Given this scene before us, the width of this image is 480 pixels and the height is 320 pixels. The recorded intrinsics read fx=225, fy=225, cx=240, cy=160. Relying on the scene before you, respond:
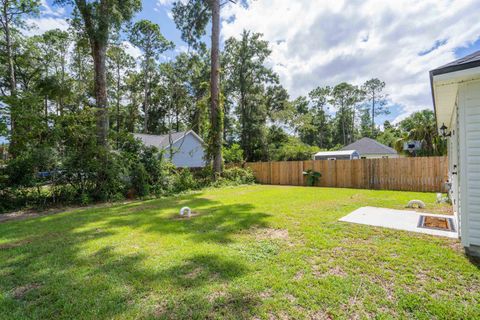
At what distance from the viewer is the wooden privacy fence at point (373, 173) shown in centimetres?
927

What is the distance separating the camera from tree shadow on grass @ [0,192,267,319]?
2.04 metres

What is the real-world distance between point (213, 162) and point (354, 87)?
31904mm

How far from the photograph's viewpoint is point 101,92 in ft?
30.2

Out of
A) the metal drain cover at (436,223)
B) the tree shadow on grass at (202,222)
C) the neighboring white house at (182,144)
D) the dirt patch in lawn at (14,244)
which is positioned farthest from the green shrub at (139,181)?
the metal drain cover at (436,223)

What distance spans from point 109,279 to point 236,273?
57.2 inches

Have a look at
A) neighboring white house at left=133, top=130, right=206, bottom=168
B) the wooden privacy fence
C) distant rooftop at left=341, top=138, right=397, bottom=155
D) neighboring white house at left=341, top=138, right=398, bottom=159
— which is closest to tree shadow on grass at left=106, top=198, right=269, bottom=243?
the wooden privacy fence

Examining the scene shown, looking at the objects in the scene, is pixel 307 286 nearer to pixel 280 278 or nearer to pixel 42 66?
pixel 280 278

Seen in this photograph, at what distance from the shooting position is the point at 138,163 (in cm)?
949

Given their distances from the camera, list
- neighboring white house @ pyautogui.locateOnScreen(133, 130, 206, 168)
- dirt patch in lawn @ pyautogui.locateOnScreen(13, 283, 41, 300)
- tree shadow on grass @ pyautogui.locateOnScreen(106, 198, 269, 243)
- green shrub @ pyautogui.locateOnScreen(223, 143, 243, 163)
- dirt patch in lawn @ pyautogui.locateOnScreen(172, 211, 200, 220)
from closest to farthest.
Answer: dirt patch in lawn @ pyautogui.locateOnScreen(13, 283, 41, 300) → tree shadow on grass @ pyautogui.locateOnScreen(106, 198, 269, 243) → dirt patch in lawn @ pyautogui.locateOnScreen(172, 211, 200, 220) → green shrub @ pyautogui.locateOnScreen(223, 143, 243, 163) → neighboring white house @ pyautogui.locateOnScreen(133, 130, 206, 168)

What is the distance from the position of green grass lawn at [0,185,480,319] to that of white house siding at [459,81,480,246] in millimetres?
370

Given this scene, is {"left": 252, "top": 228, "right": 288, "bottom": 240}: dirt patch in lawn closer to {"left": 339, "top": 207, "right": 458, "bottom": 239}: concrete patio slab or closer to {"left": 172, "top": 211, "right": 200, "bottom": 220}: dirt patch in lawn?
{"left": 339, "top": 207, "right": 458, "bottom": 239}: concrete patio slab

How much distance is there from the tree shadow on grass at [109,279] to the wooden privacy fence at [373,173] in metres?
8.75

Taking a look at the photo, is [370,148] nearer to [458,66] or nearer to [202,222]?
[458,66]

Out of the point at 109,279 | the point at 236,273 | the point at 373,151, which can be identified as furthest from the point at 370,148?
the point at 109,279
